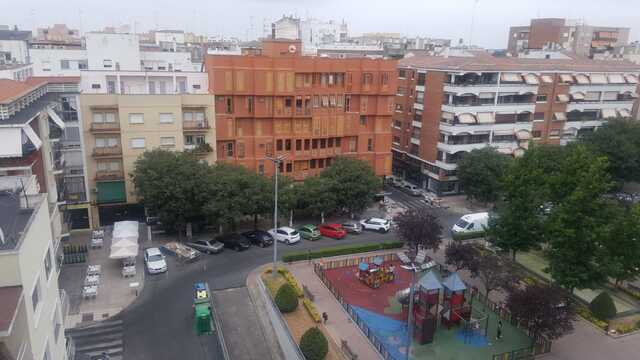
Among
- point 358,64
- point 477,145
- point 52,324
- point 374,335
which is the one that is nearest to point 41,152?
point 52,324

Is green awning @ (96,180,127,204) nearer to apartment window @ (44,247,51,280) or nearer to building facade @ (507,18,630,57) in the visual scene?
apartment window @ (44,247,51,280)

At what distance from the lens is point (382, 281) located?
34.0m

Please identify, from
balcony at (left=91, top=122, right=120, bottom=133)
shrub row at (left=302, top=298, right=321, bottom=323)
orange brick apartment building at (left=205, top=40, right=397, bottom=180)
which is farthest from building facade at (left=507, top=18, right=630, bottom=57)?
shrub row at (left=302, top=298, right=321, bottom=323)

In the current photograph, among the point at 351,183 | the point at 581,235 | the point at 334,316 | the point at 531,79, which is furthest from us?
the point at 531,79

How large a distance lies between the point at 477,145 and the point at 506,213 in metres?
23.0

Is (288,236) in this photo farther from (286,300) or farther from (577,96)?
(577,96)

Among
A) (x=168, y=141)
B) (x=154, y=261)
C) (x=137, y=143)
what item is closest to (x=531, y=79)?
(x=168, y=141)

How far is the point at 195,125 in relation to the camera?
44.9m

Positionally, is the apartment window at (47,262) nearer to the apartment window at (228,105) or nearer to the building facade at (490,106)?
the apartment window at (228,105)

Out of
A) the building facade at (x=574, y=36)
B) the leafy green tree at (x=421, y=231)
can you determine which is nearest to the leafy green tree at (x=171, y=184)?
the leafy green tree at (x=421, y=231)

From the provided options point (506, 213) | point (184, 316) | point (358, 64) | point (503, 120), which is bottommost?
point (184, 316)

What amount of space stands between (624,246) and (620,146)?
106 feet

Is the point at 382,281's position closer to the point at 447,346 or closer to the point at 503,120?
the point at 447,346

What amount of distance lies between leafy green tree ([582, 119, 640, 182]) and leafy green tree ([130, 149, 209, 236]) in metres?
44.0
